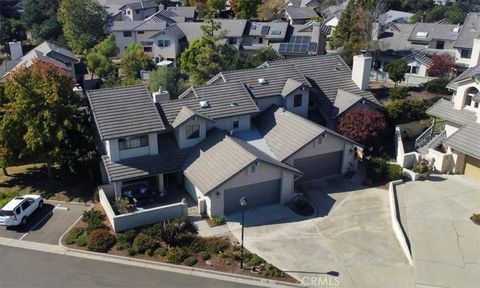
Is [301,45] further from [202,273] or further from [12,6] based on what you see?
[12,6]

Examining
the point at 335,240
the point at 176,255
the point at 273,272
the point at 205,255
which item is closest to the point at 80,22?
the point at 176,255

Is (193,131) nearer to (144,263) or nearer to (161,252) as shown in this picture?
(161,252)

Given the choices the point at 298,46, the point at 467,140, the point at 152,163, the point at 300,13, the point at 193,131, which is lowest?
the point at 152,163

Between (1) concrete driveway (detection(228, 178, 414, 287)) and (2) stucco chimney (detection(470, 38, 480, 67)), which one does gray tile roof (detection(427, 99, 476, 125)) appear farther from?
(1) concrete driveway (detection(228, 178, 414, 287))

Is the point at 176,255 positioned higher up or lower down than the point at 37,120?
lower down

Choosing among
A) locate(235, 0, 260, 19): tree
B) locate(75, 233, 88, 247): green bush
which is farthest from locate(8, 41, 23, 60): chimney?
locate(235, 0, 260, 19): tree

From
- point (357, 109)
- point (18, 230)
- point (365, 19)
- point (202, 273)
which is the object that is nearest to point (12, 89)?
point (18, 230)
